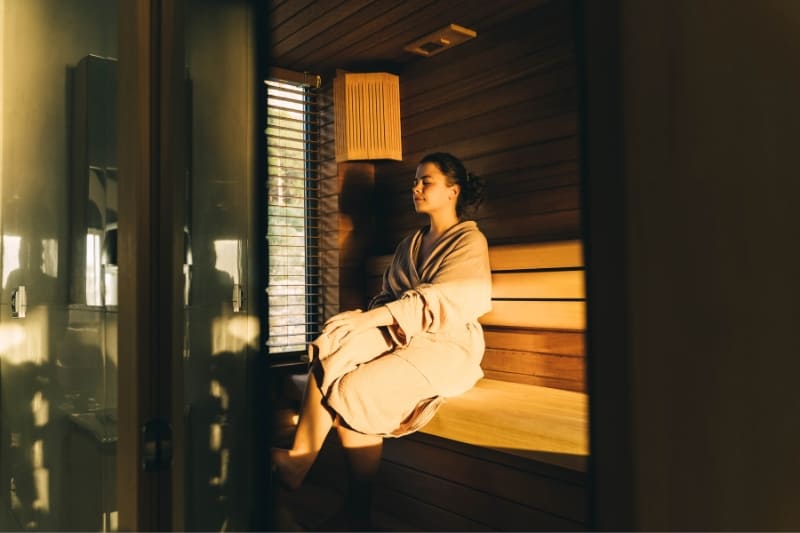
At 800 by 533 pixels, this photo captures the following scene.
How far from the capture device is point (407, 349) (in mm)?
2336

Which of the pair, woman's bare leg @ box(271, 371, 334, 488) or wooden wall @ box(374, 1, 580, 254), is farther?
wooden wall @ box(374, 1, 580, 254)

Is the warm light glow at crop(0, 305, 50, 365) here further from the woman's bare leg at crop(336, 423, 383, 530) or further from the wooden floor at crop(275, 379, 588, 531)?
the woman's bare leg at crop(336, 423, 383, 530)

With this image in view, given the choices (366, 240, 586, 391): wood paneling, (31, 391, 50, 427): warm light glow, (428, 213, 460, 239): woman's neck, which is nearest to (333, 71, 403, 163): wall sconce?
(428, 213, 460, 239): woman's neck

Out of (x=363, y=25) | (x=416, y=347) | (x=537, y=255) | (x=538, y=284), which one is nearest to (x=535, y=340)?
(x=538, y=284)

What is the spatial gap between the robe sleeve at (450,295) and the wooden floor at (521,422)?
1.06 ft

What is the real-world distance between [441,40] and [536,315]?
1378 mm

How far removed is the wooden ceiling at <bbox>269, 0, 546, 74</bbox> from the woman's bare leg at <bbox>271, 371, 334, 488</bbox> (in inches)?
65.0

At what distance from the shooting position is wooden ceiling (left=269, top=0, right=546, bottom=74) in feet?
8.79

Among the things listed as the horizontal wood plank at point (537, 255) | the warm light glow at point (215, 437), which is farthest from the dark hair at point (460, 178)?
the warm light glow at point (215, 437)

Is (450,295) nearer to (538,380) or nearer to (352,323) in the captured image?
(352,323)

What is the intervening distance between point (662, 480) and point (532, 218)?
2416mm

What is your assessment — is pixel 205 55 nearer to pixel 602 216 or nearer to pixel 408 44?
pixel 602 216

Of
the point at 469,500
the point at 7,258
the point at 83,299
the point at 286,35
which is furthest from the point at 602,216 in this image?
the point at 286,35

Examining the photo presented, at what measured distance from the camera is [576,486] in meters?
1.70
